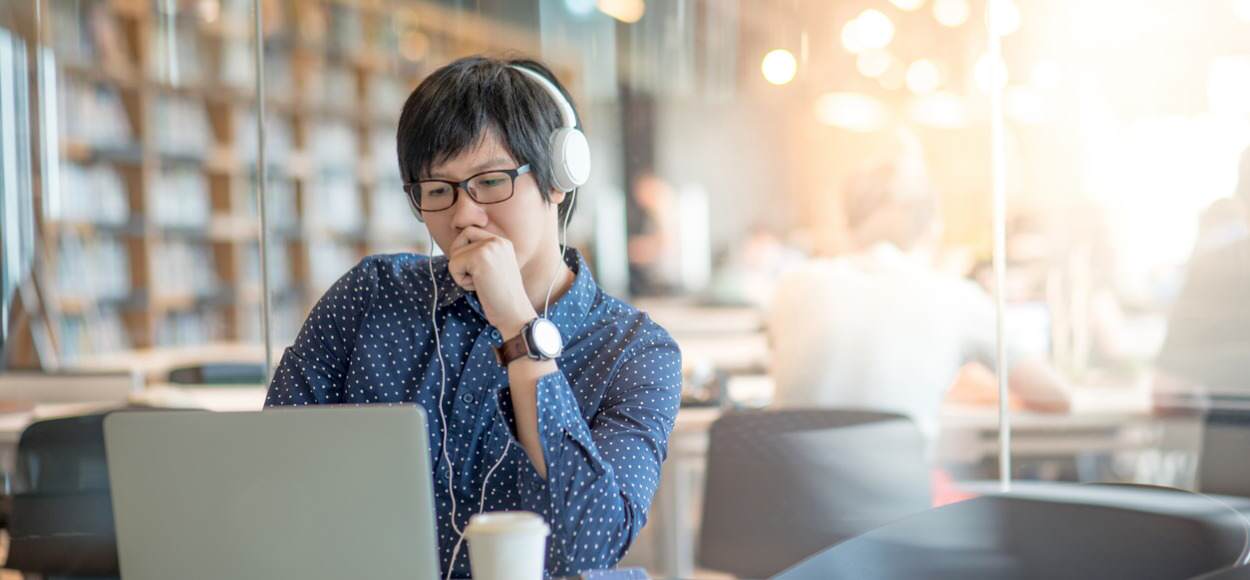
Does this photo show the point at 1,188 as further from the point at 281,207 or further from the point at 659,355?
the point at 659,355

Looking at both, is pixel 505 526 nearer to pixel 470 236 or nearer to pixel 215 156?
pixel 470 236

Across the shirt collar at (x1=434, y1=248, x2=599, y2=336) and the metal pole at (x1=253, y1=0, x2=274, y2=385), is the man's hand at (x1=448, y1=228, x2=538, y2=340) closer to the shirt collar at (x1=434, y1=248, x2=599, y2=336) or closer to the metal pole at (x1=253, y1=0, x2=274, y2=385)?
the shirt collar at (x1=434, y1=248, x2=599, y2=336)

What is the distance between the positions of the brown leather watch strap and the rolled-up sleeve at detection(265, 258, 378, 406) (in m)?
0.25

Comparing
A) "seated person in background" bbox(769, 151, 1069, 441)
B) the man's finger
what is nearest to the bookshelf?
"seated person in background" bbox(769, 151, 1069, 441)

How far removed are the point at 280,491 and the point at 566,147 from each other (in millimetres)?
643

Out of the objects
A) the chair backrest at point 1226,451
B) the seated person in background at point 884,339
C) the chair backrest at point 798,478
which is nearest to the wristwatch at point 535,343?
the chair backrest at point 798,478

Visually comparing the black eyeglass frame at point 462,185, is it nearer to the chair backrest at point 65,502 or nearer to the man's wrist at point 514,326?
the man's wrist at point 514,326

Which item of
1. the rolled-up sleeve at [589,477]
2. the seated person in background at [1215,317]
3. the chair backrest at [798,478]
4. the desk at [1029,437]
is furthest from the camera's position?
the desk at [1029,437]

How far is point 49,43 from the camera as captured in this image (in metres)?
3.96

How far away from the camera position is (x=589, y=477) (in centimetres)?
132

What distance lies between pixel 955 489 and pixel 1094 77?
3.89ft

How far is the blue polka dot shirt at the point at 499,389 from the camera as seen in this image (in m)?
1.33

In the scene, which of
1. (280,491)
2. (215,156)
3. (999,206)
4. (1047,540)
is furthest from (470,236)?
(215,156)

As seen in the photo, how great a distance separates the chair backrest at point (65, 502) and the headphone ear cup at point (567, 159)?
1.48m
